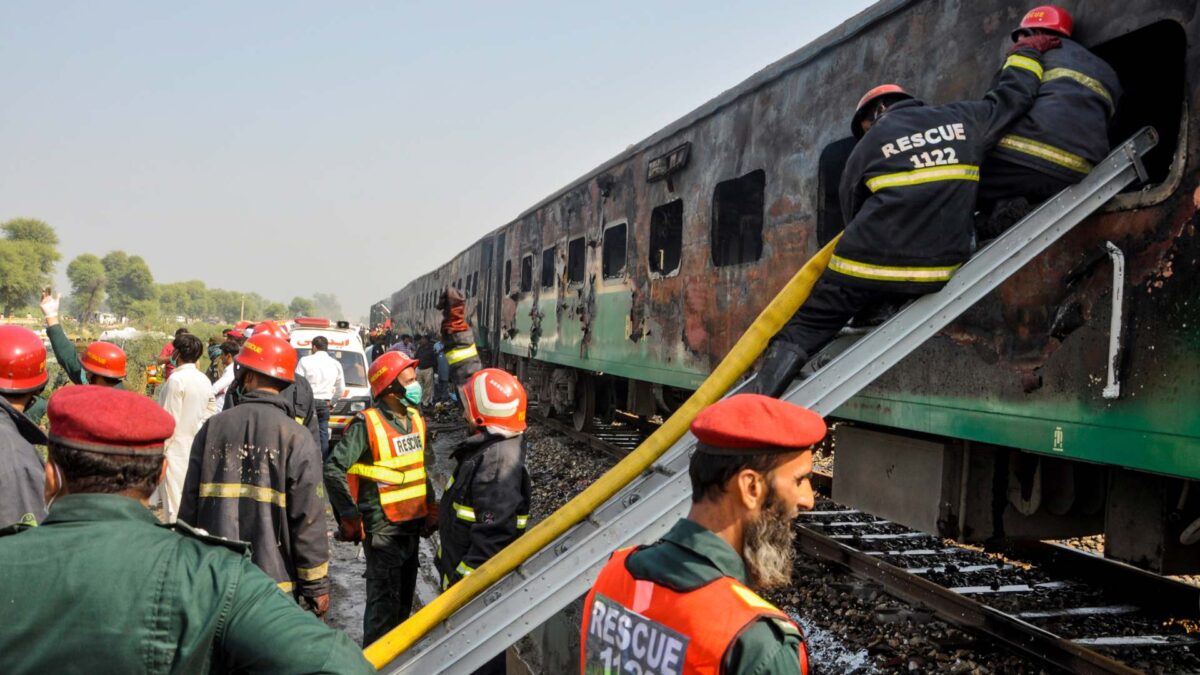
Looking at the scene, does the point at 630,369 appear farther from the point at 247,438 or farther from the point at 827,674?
the point at 247,438

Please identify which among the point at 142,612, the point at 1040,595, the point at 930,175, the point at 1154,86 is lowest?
the point at 1040,595

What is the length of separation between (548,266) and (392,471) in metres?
8.26

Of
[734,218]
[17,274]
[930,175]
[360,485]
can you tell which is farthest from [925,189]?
[17,274]

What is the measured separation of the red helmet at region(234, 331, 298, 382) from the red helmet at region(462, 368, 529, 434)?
84cm

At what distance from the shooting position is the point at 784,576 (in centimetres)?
173

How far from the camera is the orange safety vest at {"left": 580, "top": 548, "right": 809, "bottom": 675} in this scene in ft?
4.89

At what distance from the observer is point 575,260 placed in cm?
1082

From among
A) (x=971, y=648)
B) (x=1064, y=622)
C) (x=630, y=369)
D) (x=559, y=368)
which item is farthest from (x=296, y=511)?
(x=559, y=368)

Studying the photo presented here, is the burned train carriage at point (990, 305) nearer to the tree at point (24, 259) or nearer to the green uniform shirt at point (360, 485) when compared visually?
the green uniform shirt at point (360, 485)

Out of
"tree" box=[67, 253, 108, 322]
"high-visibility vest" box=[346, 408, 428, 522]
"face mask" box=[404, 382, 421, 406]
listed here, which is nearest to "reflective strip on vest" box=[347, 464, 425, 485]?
"high-visibility vest" box=[346, 408, 428, 522]

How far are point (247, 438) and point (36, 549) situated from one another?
2.22m

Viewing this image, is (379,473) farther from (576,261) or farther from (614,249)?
(576,261)

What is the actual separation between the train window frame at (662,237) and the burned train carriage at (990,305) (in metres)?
0.25

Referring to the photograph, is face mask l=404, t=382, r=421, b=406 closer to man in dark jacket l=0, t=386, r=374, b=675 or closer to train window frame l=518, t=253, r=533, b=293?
man in dark jacket l=0, t=386, r=374, b=675
